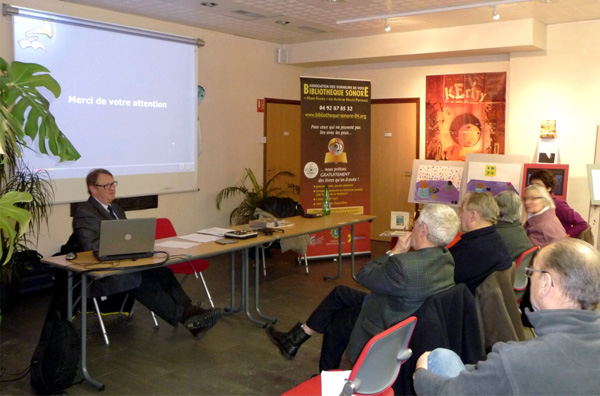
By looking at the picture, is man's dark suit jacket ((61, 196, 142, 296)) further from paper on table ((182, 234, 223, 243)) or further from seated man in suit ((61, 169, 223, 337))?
paper on table ((182, 234, 223, 243))

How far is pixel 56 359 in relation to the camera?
358 cm

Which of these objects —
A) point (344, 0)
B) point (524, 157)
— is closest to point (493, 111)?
point (524, 157)

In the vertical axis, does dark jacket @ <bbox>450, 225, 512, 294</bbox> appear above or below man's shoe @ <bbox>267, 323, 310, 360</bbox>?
above

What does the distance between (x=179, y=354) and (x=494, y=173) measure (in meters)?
4.61

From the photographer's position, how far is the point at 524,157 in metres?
7.05

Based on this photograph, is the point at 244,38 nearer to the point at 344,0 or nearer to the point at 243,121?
the point at 243,121

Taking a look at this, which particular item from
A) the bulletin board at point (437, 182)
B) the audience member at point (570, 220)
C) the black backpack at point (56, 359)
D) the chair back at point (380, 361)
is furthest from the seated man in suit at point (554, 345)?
the bulletin board at point (437, 182)

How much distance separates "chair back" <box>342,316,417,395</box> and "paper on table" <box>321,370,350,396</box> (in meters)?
0.04

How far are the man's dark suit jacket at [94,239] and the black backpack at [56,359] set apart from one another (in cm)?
51

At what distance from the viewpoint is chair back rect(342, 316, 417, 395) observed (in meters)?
2.15

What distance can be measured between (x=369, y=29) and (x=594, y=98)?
9.36 ft

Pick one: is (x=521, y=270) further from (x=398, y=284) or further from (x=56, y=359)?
(x=56, y=359)

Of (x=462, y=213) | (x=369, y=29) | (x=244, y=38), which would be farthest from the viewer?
(x=244, y=38)

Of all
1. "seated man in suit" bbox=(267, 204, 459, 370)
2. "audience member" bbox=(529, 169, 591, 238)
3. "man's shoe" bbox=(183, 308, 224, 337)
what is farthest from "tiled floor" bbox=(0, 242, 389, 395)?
"audience member" bbox=(529, 169, 591, 238)
